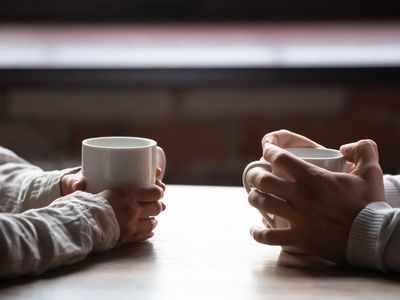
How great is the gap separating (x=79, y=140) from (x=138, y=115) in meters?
0.18

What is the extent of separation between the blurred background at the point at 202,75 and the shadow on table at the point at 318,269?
3.02ft

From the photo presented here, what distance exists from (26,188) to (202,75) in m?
0.80

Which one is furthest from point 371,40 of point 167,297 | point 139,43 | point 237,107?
point 167,297

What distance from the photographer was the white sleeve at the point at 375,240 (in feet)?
2.37

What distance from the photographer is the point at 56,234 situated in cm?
71

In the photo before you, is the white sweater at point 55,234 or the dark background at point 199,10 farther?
the dark background at point 199,10

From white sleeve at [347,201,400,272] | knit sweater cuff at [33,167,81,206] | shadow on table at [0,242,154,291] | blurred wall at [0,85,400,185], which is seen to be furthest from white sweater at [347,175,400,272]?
blurred wall at [0,85,400,185]

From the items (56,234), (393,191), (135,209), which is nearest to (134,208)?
(135,209)

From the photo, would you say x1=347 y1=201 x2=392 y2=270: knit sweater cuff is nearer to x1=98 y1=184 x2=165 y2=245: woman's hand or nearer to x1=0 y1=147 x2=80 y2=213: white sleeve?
x1=98 y1=184 x2=165 y2=245: woman's hand

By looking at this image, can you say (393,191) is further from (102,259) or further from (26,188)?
(26,188)

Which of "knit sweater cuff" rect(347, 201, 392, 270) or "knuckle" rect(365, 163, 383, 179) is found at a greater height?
"knuckle" rect(365, 163, 383, 179)

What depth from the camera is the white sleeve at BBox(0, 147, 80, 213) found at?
923mm

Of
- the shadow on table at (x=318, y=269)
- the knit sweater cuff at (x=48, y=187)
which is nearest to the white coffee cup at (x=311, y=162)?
the shadow on table at (x=318, y=269)

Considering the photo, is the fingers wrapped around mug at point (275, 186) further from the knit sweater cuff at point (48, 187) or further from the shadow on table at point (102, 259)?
the knit sweater cuff at point (48, 187)
